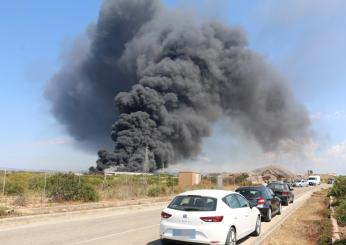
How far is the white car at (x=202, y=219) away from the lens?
30.0 feet

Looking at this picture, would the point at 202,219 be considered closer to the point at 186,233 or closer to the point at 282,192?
the point at 186,233

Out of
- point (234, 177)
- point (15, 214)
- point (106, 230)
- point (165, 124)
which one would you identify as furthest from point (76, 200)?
point (165, 124)

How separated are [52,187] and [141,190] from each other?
347 inches

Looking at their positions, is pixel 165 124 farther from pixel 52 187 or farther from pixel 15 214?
pixel 15 214

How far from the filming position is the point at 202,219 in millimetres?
9219

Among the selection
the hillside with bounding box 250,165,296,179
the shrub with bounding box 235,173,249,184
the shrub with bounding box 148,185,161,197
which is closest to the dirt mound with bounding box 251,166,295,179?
the hillside with bounding box 250,165,296,179

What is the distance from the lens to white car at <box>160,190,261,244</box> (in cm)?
916

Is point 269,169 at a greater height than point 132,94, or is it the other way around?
point 132,94

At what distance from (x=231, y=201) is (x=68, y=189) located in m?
15.0

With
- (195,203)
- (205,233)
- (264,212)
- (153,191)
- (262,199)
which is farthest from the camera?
(153,191)

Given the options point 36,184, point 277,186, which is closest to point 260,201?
point 277,186

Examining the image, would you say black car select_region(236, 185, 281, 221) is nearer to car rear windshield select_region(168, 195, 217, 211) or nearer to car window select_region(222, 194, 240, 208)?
car window select_region(222, 194, 240, 208)

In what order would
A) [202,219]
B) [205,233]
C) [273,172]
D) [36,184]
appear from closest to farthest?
[205,233] < [202,219] < [36,184] < [273,172]

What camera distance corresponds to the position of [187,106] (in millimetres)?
69688
